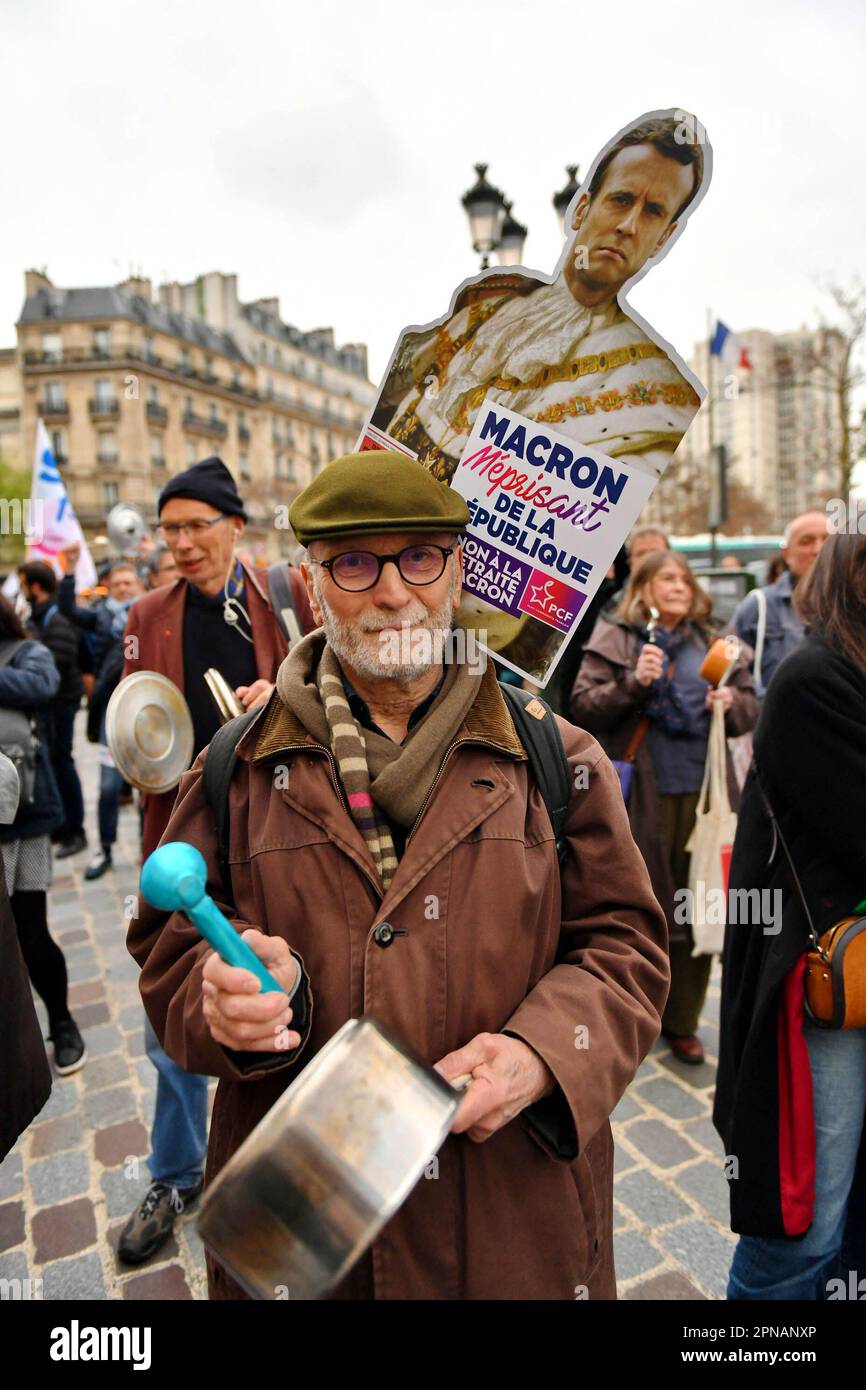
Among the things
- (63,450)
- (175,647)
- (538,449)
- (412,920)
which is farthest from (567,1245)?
(63,450)

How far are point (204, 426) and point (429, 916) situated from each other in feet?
194

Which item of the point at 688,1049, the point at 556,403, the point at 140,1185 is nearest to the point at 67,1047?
the point at 140,1185

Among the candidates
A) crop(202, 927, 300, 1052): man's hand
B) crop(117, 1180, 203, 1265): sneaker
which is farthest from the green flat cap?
Result: crop(117, 1180, 203, 1265): sneaker

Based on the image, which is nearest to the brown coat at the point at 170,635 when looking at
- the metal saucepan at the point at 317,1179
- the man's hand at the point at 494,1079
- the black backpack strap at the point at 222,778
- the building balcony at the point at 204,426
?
the black backpack strap at the point at 222,778

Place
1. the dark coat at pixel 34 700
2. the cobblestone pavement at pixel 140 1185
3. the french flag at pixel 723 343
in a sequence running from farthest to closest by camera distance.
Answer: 1. the french flag at pixel 723 343
2. the dark coat at pixel 34 700
3. the cobblestone pavement at pixel 140 1185

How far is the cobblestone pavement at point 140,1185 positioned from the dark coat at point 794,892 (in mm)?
841

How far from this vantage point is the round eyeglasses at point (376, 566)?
160 cm

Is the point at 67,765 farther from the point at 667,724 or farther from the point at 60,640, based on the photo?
the point at 667,724

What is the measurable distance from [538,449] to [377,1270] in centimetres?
152

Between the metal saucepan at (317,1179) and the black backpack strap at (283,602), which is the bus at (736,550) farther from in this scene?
the metal saucepan at (317,1179)

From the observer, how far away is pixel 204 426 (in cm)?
5544

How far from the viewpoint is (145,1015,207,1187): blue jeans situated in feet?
9.19

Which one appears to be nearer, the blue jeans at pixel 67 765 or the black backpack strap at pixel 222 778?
the black backpack strap at pixel 222 778

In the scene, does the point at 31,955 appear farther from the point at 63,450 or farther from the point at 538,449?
the point at 63,450
